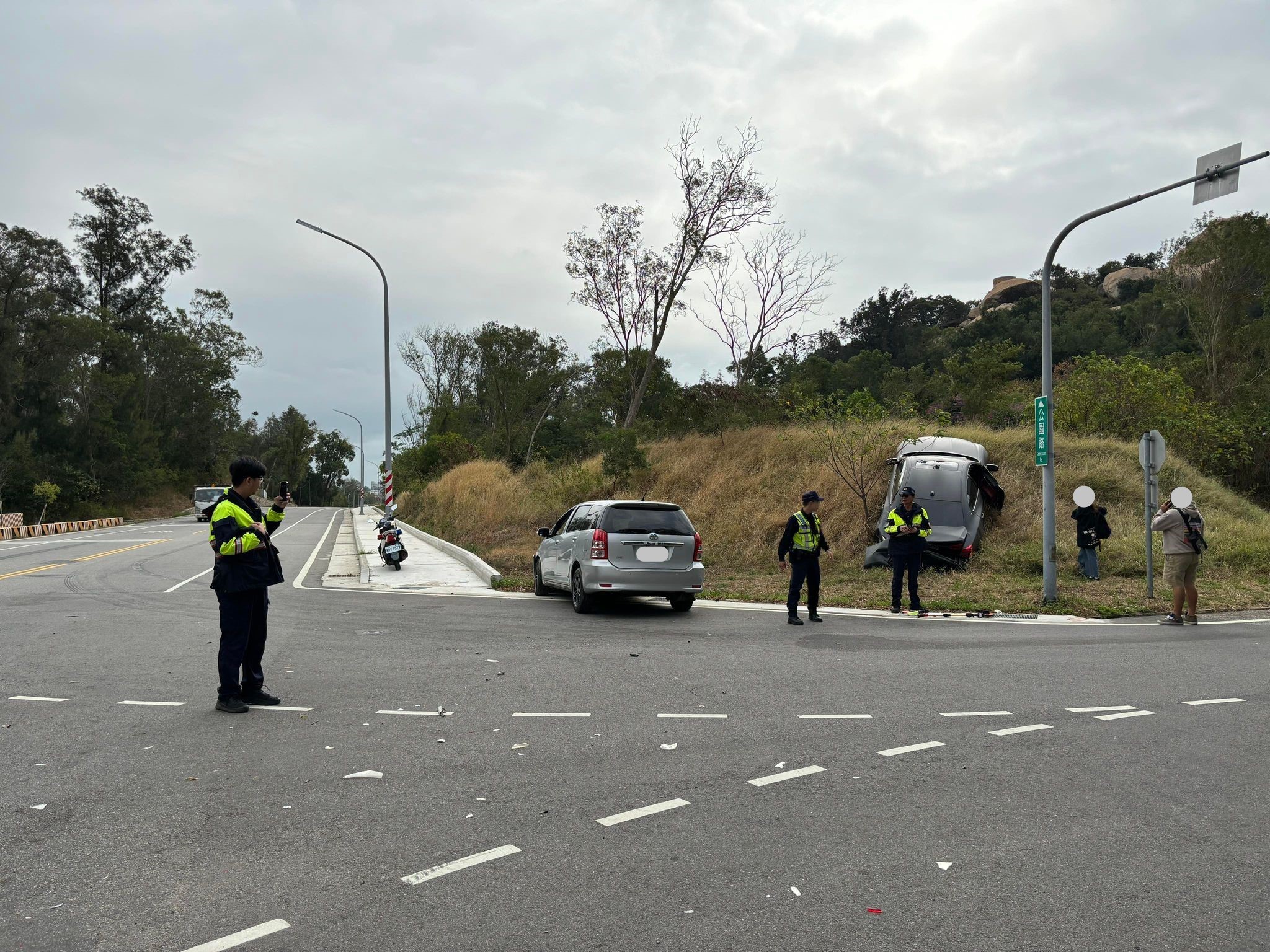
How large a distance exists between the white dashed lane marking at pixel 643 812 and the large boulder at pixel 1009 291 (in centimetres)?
10305

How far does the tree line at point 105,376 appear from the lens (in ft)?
183

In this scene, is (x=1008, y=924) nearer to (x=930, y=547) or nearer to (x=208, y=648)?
(x=208, y=648)

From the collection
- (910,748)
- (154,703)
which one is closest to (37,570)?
(154,703)

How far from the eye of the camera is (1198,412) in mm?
29250

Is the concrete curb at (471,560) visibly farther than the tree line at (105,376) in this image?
No

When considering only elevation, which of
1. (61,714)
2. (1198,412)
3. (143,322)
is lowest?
(61,714)

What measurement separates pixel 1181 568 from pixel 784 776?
31.5 ft

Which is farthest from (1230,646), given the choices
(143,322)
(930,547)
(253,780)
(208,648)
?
(143,322)

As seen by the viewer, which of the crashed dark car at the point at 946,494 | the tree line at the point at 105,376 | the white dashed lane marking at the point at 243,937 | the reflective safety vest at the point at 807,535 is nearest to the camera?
the white dashed lane marking at the point at 243,937

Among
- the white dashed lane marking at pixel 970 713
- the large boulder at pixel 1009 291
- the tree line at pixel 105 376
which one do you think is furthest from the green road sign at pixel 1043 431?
the large boulder at pixel 1009 291

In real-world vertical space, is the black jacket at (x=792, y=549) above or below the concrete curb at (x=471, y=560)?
above

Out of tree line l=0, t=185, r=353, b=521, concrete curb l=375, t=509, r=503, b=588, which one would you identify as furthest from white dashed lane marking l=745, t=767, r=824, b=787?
tree line l=0, t=185, r=353, b=521

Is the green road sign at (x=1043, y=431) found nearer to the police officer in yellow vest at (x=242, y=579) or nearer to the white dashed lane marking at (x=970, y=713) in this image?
the white dashed lane marking at (x=970, y=713)

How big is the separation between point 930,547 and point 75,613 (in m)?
14.5
